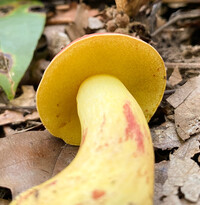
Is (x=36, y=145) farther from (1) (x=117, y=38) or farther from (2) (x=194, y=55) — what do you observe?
(2) (x=194, y=55)

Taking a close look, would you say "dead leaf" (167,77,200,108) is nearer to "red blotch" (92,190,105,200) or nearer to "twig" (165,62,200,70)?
"twig" (165,62,200,70)

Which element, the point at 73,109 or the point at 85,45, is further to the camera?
the point at 73,109

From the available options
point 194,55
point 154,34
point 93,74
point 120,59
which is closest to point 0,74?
point 93,74

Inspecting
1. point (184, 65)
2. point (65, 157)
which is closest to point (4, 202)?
point (65, 157)

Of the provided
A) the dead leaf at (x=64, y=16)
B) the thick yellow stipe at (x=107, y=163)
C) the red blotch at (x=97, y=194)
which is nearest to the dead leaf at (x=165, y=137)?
the thick yellow stipe at (x=107, y=163)

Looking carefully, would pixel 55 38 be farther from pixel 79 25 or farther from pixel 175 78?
pixel 175 78

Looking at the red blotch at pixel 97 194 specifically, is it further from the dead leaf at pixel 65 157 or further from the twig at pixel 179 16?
the twig at pixel 179 16
